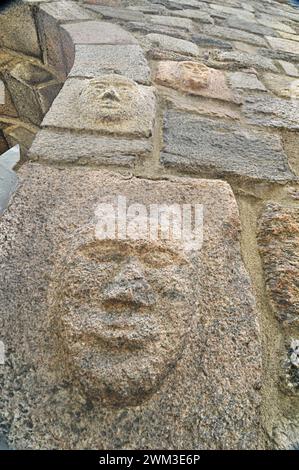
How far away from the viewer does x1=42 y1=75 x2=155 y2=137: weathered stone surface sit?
1.03 metres

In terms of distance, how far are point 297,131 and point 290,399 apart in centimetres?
102

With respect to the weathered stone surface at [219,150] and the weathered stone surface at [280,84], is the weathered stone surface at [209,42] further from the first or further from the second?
the weathered stone surface at [219,150]

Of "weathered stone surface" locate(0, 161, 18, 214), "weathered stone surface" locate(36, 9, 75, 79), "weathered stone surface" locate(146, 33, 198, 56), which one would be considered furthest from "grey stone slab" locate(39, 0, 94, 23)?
"weathered stone surface" locate(0, 161, 18, 214)

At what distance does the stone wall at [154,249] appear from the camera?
53cm

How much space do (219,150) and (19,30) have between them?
5.51ft

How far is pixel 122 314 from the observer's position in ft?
1.84

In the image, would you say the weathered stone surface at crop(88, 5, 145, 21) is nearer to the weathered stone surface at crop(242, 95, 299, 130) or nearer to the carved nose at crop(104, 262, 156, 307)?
the weathered stone surface at crop(242, 95, 299, 130)

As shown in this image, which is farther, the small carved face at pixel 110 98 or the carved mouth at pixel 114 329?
the small carved face at pixel 110 98

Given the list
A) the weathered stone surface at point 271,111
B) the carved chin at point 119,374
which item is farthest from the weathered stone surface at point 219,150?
the carved chin at point 119,374

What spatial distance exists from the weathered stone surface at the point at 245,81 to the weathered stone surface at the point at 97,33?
55 centimetres

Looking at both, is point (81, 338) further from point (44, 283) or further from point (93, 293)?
point (44, 283)

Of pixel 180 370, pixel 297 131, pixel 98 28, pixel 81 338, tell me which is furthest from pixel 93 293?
pixel 98 28

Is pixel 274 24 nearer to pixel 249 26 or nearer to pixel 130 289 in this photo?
pixel 249 26
